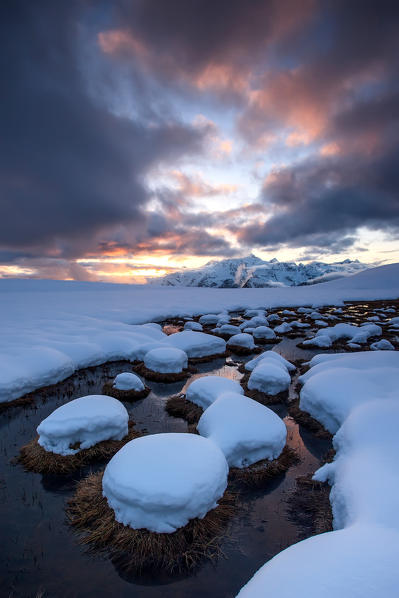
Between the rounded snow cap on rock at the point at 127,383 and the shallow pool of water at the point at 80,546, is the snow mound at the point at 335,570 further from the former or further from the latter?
the rounded snow cap on rock at the point at 127,383

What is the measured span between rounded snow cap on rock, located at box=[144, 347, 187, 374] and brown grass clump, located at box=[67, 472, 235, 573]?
8625mm

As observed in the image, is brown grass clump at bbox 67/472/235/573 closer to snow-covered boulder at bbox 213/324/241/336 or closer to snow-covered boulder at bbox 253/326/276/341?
snow-covered boulder at bbox 253/326/276/341

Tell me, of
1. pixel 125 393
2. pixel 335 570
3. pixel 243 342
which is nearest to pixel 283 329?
pixel 243 342

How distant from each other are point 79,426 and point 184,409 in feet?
13.1

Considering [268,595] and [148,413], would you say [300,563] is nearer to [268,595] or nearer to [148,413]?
[268,595]

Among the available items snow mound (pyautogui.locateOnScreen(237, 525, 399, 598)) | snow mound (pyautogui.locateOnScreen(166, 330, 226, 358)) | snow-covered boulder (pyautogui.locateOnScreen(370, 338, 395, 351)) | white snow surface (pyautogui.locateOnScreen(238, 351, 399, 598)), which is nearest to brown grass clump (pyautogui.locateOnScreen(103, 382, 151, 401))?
snow mound (pyautogui.locateOnScreen(166, 330, 226, 358))

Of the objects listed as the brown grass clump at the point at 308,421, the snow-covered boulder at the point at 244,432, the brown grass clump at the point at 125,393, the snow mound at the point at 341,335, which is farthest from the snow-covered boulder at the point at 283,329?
the snow-covered boulder at the point at 244,432

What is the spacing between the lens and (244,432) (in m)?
7.45

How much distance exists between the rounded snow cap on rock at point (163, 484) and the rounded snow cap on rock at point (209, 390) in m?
4.29

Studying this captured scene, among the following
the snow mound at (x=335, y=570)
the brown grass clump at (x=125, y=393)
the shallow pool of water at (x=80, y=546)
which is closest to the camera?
the snow mound at (x=335, y=570)

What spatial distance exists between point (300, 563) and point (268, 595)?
575mm

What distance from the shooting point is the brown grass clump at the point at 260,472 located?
278 inches

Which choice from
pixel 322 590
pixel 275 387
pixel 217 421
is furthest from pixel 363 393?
pixel 322 590

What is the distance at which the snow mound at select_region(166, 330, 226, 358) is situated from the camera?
701 inches
